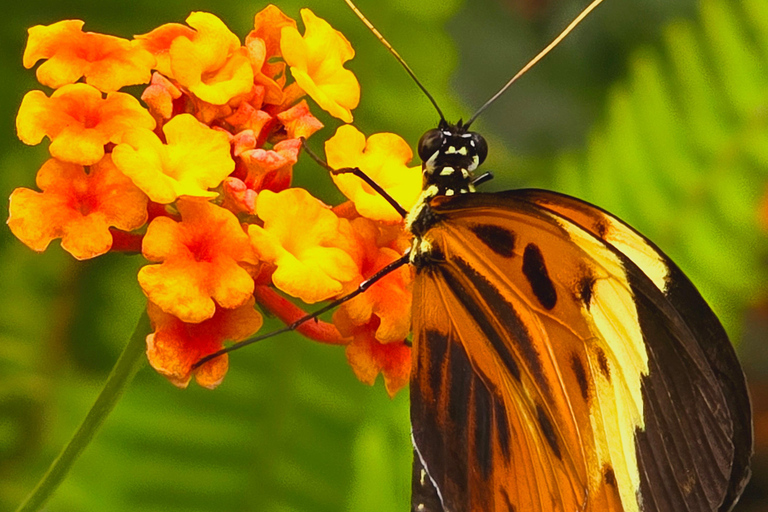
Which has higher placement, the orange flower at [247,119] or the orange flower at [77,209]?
the orange flower at [247,119]

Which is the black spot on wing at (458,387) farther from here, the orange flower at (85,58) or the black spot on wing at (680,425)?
the orange flower at (85,58)

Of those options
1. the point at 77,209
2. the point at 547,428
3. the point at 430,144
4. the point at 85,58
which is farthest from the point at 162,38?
the point at 547,428

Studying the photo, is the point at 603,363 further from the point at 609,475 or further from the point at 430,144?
the point at 430,144

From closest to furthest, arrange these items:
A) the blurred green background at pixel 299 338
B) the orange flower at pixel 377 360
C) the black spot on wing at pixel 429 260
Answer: the orange flower at pixel 377 360 → the black spot on wing at pixel 429 260 → the blurred green background at pixel 299 338

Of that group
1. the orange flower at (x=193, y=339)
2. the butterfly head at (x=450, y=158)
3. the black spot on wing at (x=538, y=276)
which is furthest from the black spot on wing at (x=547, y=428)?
the orange flower at (x=193, y=339)

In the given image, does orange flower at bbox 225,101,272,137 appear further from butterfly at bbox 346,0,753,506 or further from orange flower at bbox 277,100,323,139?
butterfly at bbox 346,0,753,506

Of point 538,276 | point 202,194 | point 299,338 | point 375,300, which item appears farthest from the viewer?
point 299,338

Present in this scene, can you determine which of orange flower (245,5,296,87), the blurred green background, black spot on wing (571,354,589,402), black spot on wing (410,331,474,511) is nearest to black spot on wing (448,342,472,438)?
black spot on wing (410,331,474,511)

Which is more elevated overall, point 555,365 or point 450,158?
point 450,158

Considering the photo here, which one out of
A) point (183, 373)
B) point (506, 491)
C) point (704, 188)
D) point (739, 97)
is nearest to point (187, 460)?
point (506, 491)
